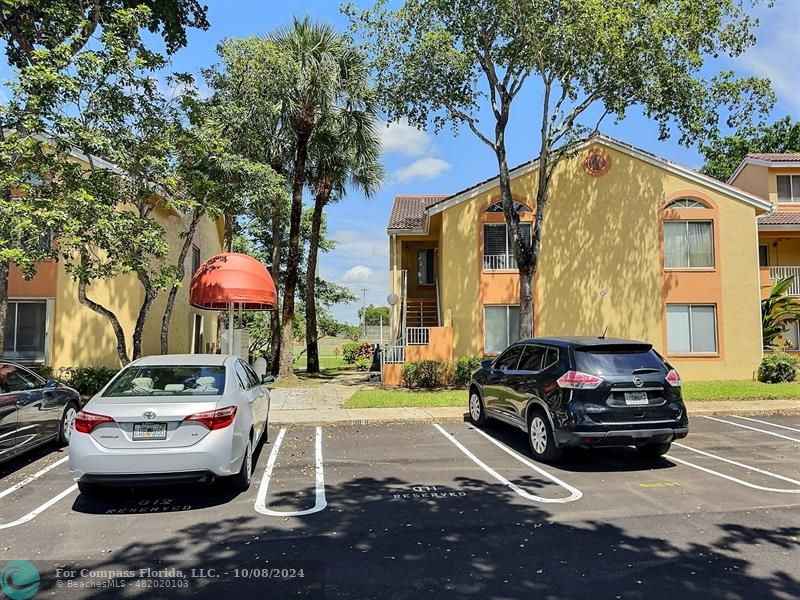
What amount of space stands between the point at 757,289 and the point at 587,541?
1635cm

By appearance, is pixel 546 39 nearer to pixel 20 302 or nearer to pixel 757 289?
pixel 757 289

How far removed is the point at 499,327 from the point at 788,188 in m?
15.9

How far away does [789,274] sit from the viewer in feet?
69.1

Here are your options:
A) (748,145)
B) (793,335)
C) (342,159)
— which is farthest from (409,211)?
(748,145)

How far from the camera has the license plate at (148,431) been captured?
542 centimetres

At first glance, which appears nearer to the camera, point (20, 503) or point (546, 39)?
point (20, 503)

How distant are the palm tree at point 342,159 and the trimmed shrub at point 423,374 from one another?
7.30m

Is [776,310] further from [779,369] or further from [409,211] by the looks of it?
[409,211]

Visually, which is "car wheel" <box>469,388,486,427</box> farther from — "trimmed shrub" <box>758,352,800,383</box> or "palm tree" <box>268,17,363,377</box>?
"trimmed shrub" <box>758,352,800,383</box>

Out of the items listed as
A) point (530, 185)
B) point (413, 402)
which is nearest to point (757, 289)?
point (530, 185)

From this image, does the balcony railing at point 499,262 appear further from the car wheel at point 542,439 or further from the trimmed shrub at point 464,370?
the car wheel at point 542,439

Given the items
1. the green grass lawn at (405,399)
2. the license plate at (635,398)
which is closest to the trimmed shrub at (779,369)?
the green grass lawn at (405,399)

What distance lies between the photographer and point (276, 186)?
14.8 m

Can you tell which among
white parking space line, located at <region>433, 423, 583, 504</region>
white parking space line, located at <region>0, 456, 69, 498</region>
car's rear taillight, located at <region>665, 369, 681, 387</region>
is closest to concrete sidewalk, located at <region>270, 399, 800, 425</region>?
white parking space line, located at <region>433, 423, 583, 504</region>
